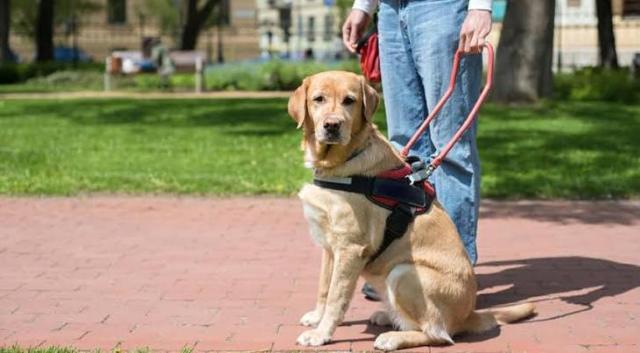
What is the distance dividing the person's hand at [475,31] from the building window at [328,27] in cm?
5678

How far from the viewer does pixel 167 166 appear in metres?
11.4

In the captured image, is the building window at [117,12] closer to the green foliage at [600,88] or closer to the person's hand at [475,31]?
the green foliage at [600,88]

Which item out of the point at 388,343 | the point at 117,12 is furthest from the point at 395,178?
the point at 117,12

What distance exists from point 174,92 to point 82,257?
18555 mm

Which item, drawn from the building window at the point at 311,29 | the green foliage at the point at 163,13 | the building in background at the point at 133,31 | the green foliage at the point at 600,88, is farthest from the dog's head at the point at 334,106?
the green foliage at the point at 163,13

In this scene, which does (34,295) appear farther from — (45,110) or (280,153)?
(45,110)

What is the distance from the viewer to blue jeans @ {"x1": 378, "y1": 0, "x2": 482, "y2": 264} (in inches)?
213

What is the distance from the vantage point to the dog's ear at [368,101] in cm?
471

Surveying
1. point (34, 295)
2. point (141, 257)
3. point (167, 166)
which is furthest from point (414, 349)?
point (167, 166)

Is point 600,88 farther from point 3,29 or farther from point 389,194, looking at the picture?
point 3,29

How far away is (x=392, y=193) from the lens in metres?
4.81

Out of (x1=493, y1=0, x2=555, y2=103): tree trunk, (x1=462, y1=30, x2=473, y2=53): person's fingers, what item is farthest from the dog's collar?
(x1=493, y1=0, x2=555, y2=103): tree trunk

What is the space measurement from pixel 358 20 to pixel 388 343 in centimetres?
201

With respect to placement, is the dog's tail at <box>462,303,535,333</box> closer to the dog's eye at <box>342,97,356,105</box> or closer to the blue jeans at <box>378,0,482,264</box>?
the blue jeans at <box>378,0,482,264</box>
